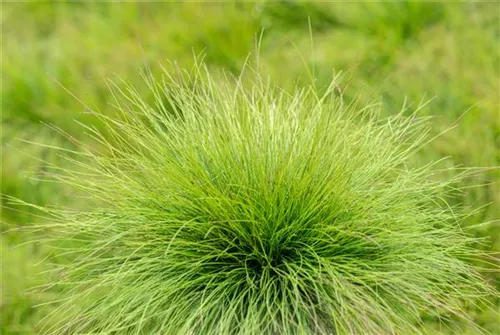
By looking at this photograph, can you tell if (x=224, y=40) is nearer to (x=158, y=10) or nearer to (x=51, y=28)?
(x=158, y=10)

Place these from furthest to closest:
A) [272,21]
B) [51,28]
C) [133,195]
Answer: [51,28], [272,21], [133,195]

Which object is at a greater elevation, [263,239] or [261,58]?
[263,239]

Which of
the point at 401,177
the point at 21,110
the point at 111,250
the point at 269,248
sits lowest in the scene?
the point at 21,110

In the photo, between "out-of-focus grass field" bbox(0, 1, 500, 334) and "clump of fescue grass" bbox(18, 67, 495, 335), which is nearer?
"clump of fescue grass" bbox(18, 67, 495, 335)

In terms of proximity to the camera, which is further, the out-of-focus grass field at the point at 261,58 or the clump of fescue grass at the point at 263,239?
the out-of-focus grass field at the point at 261,58

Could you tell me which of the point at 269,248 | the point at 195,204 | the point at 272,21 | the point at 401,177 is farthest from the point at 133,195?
the point at 272,21

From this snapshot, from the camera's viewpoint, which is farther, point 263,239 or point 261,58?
point 261,58

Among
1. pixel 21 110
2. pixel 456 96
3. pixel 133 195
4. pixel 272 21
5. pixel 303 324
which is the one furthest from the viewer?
pixel 272 21

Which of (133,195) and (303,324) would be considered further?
(133,195)
